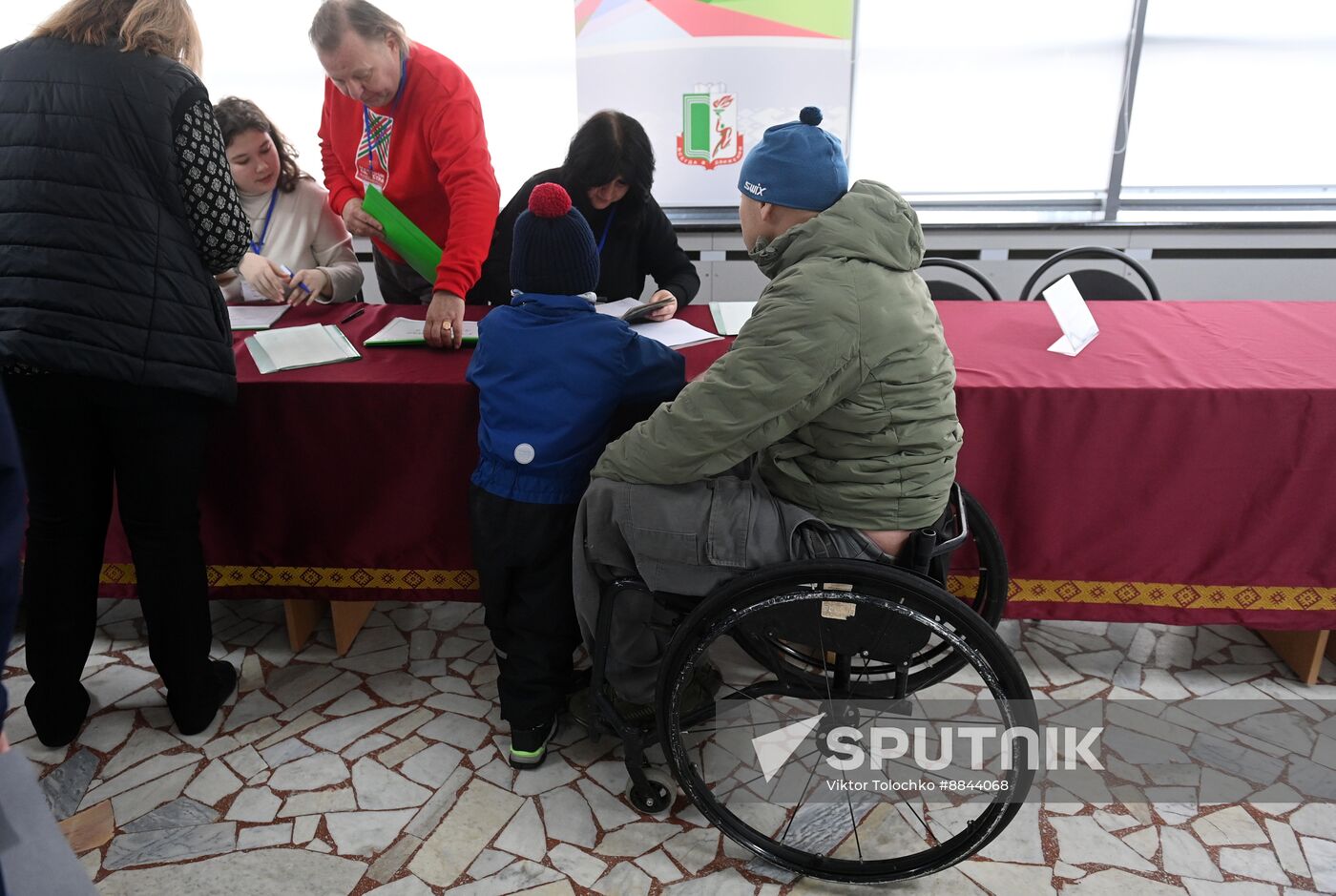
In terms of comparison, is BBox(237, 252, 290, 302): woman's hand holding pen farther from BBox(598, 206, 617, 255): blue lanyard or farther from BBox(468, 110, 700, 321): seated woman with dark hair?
BBox(598, 206, 617, 255): blue lanyard

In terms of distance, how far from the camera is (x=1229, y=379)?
172 centimetres

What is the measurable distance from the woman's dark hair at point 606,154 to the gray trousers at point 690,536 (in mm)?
981

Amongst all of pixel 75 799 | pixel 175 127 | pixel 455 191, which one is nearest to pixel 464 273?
pixel 455 191

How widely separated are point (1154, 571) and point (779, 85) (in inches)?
87.5

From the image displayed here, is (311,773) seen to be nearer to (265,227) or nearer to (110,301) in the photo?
(110,301)

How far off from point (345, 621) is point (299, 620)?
120 mm

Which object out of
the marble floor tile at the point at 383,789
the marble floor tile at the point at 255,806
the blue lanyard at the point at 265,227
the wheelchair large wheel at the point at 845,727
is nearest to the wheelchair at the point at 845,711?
the wheelchair large wheel at the point at 845,727

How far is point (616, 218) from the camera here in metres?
2.31

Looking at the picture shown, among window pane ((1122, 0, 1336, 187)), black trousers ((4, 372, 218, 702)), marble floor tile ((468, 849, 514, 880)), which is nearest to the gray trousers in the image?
marble floor tile ((468, 849, 514, 880))

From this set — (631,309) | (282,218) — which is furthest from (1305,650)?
(282,218)

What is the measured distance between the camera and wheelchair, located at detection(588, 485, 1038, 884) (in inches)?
50.0

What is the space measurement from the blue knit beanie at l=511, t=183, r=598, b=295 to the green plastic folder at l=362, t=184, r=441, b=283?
0.66 m

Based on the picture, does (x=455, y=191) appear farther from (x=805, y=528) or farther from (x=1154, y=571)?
(x=1154, y=571)

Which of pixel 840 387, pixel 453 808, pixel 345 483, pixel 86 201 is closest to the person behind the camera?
pixel 840 387
